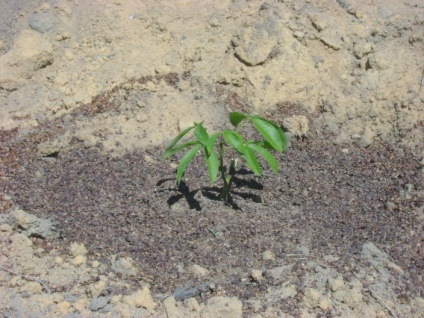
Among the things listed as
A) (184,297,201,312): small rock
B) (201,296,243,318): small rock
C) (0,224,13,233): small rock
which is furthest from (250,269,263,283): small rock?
(0,224,13,233): small rock

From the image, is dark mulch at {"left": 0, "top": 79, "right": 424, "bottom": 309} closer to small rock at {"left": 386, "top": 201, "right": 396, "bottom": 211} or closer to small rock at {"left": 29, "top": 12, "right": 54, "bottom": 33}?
small rock at {"left": 386, "top": 201, "right": 396, "bottom": 211}

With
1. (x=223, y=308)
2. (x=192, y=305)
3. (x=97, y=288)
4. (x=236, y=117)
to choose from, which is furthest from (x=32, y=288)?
(x=236, y=117)

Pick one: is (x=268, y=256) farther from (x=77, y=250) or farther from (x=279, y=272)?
(x=77, y=250)

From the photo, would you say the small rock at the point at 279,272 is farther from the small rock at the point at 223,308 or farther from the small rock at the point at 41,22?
the small rock at the point at 41,22

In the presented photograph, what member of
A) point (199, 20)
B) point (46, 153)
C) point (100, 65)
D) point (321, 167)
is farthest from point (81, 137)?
point (321, 167)

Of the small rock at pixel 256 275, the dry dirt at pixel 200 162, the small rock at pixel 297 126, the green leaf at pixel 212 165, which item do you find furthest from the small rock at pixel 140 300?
the small rock at pixel 297 126
